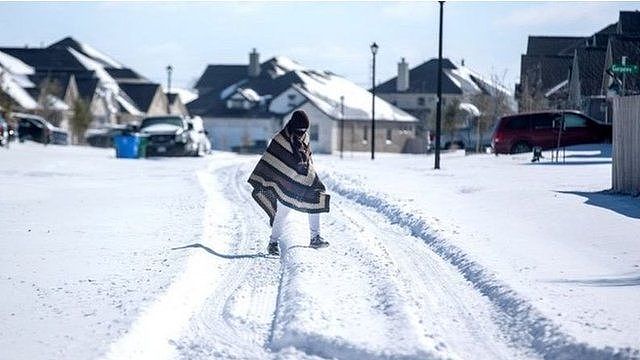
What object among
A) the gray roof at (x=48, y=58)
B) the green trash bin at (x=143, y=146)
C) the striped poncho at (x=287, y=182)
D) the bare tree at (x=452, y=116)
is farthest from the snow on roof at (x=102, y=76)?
the striped poncho at (x=287, y=182)

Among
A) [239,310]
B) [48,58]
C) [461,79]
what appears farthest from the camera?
[461,79]

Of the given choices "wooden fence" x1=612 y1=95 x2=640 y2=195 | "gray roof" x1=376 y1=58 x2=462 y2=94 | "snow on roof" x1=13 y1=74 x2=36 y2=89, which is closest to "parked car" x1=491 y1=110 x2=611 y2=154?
"wooden fence" x1=612 y1=95 x2=640 y2=195

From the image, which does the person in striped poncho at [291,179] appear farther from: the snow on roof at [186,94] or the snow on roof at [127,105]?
the snow on roof at [186,94]

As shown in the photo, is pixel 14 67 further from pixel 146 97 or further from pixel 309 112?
pixel 309 112

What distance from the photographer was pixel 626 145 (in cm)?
1684

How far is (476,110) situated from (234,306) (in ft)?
158

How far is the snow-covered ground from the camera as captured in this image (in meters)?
6.79

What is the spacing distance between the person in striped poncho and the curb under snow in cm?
145

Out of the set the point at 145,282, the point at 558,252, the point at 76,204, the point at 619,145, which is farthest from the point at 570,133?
the point at 145,282

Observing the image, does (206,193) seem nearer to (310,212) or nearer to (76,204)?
(76,204)

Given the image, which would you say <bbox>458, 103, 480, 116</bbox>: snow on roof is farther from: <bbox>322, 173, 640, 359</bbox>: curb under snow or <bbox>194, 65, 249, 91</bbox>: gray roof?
<bbox>194, 65, 249, 91</bbox>: gray roof

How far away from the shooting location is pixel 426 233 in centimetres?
1242

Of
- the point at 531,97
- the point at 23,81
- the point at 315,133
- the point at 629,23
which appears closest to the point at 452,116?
the point at 315,133

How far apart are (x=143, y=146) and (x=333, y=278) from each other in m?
28.0
